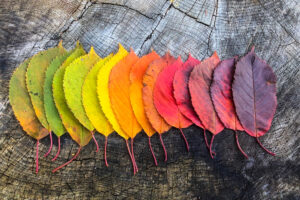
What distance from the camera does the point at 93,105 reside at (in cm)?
173

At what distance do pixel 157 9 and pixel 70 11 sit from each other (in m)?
0.63

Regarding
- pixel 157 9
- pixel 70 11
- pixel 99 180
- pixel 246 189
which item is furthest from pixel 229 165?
pixel 70 11

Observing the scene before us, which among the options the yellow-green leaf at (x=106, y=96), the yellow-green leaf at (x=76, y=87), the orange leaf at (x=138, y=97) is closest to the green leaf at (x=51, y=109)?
the yellow-green leaf at (x=76, y=87)

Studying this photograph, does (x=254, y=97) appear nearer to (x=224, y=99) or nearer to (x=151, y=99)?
(x=224, y=99)

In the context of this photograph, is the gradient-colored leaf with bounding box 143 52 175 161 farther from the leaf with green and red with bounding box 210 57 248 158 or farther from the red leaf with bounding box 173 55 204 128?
the leaf with green and red with bounding box 210 57 248 158

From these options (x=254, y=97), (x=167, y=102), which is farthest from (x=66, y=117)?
(x=254, y=97)

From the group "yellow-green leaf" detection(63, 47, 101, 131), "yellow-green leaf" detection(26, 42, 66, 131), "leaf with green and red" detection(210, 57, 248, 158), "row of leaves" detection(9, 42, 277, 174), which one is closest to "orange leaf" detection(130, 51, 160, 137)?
"row of leaves" detection(9, 42, 277, 174)

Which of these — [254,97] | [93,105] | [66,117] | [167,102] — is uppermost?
[254,97]

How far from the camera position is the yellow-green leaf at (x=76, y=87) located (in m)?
1.69

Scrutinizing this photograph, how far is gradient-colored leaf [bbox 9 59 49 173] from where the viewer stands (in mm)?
1734

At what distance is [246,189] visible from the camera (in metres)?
1.70

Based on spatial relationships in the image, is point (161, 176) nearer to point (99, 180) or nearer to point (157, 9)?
point (99, 180)

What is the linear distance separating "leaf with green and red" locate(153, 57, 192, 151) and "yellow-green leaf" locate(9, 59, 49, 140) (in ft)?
2.41

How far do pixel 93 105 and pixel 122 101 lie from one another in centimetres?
18
